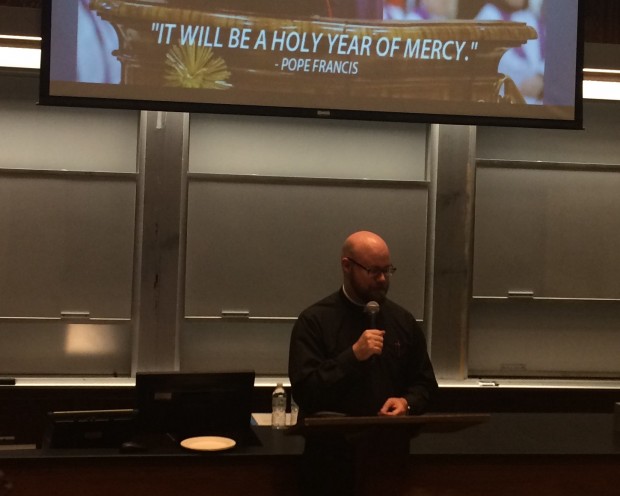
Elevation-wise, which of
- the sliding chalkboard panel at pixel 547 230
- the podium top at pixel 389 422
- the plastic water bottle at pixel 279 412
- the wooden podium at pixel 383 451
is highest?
the sliding chalkboard panel at pixel 547 230

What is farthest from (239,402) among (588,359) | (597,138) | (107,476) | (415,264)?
(597,138)

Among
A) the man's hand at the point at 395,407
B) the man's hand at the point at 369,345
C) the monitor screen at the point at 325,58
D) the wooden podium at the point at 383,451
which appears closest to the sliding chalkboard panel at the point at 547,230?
the monitor screen at the point at 325,58

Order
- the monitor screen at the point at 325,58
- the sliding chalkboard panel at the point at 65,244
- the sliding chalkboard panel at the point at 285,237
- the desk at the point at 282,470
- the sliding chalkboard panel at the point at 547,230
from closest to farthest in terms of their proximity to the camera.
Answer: the desk at the point at 282,470 < the monitor screen at the point at 325,58 < the sliding chalkboard panel at the point at 65,244 < the sliding chalkboard panel at the point at 285,237 < the sliding chalkboard panel at the point at 547,230

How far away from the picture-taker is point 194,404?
2.79m

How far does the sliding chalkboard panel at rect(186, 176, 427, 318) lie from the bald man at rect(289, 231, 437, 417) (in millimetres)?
1502

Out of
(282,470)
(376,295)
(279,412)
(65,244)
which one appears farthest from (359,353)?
(65,244)

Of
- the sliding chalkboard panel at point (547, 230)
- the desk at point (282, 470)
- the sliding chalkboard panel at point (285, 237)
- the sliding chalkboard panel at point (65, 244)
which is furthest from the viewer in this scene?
the sliding chalkboard panel at point (547, 230)

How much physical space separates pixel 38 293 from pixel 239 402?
1.98 metres

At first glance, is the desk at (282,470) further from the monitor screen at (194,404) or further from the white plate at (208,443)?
the monitor screen at (194,404)

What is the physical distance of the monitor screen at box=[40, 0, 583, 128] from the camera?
3.95 meters

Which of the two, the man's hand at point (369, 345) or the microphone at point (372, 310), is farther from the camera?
the microphone at point (372, 310)

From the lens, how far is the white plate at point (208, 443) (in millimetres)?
2591

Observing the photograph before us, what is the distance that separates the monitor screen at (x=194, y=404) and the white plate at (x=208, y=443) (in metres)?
0.08

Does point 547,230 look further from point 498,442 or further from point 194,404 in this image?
point 194,404
